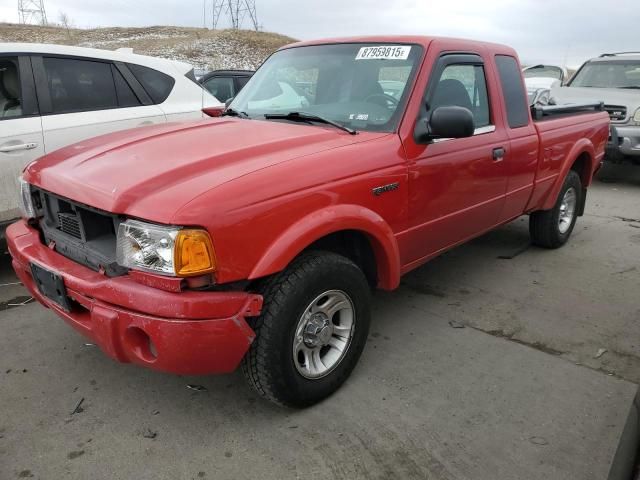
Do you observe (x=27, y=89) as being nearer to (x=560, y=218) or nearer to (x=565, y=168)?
(x=565, y=168)

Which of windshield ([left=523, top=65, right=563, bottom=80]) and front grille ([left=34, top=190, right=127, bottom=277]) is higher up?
windshield ([left=523, top=65, right=563, bottom=80])

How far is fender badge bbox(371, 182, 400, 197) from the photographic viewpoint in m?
2.75

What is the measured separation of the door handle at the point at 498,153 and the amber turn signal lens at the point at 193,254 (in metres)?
2.37

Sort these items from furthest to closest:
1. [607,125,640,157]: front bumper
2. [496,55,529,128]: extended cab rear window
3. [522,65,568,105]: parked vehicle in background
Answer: [522,65,568,105]: parked vehicle in background, [607,125,640,157]: front bumper, [496,55,529,128]: extended cab rear window

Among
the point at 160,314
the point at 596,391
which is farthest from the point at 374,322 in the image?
the point at 160,314

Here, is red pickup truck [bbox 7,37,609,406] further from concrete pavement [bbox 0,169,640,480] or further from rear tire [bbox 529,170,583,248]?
rear tire [bbox 529,170,583,248]

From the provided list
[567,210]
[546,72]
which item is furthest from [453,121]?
[546,72]

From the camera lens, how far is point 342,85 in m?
3.28

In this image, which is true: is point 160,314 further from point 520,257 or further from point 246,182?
point 520,257

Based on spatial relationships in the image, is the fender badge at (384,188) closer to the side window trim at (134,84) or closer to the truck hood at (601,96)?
the side window trim at (134,84)

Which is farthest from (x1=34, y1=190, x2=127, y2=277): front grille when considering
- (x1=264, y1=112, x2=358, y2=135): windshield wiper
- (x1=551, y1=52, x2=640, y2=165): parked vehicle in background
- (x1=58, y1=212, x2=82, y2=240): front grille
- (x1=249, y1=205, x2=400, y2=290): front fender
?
(x1=551, y1=52, x2=640, y2=165): parked vehicle in background

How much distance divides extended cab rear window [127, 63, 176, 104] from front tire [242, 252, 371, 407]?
328cm

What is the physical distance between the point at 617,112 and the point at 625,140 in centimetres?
52

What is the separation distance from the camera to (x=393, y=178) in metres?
2.85
